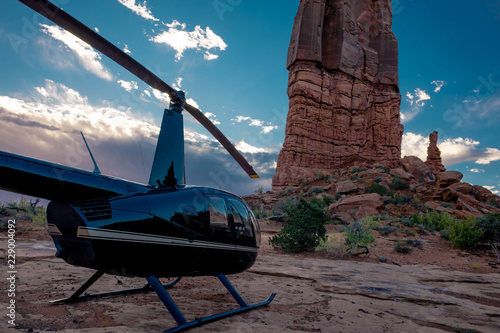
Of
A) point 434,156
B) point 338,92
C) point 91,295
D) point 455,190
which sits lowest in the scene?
point 91,295

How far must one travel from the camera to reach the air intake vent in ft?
10.7

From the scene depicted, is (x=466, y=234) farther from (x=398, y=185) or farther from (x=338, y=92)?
(x=338, y=92)

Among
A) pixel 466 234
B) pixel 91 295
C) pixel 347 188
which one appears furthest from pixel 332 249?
pixel 347 188

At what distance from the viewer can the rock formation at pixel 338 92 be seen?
141 feet

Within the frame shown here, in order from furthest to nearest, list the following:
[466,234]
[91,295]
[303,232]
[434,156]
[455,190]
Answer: [434,156] → [455,190] → [466,234] → [303,232] → [91,295]

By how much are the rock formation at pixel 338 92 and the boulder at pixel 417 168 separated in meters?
2.49

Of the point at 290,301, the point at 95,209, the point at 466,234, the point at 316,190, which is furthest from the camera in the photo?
the point at 316,190

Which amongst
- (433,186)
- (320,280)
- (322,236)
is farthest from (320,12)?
(320,280)

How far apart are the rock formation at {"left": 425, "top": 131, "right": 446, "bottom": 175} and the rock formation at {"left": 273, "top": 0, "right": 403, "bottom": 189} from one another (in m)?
10.5

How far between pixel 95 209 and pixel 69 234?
42cm

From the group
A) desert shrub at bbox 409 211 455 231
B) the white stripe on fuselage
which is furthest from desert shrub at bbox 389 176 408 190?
the white stripe on fuselage

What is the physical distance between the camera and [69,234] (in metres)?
3.31

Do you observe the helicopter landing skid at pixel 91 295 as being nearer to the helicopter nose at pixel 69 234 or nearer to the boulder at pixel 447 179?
the helicopter nose at pixel 69 234

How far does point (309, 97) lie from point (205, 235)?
138ft
